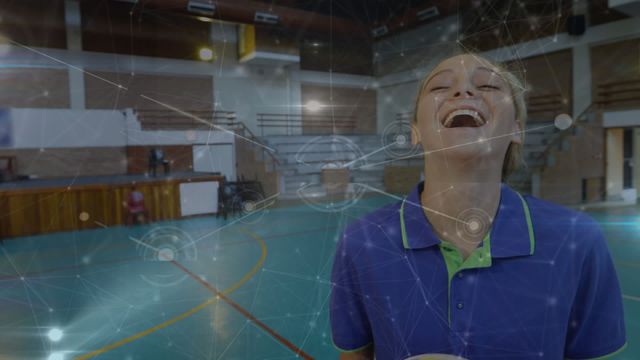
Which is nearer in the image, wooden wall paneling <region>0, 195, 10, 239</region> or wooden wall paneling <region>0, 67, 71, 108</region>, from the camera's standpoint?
wooden wall paneling <region>0, 195, 10, 239</region>

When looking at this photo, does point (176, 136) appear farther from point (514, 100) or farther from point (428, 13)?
point (428, 13)

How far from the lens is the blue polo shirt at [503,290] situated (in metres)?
0.52

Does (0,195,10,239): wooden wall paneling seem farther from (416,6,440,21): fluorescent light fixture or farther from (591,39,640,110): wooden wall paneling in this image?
(591,39,640,110): wooden wall paneling

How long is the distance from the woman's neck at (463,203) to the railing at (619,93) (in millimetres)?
4750

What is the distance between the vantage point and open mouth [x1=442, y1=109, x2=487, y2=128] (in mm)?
495

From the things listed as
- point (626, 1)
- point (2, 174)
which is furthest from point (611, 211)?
point (2, 174)

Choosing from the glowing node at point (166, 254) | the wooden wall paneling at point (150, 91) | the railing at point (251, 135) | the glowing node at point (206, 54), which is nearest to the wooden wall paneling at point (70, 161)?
the wooden wall paneling at point (150, 91)

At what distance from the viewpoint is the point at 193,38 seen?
228 cm

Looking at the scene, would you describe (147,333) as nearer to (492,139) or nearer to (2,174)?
(492,139)

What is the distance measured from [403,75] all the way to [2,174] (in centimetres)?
438

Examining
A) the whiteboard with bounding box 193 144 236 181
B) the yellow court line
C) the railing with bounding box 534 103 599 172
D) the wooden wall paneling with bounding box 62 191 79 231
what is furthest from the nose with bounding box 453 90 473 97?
the railing with bounding box 534 103 599 172

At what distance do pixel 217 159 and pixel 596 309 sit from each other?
2678mm

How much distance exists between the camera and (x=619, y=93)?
427cm

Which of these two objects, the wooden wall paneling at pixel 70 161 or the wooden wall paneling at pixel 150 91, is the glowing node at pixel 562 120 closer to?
the wooden wall paneling at pixel 150 91
